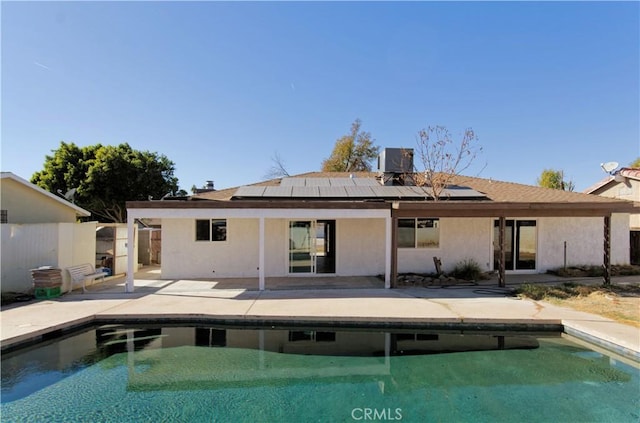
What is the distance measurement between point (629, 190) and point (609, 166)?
5.18 feet

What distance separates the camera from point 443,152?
14727 millimetres

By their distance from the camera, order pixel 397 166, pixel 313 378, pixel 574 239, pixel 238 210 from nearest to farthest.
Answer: pixel 313 378 < pixel 238 210 < pixel 574 239 < pixel 397 166

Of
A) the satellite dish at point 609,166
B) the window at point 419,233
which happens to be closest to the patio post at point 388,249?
the window at point 419,233

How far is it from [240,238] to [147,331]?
531 cm

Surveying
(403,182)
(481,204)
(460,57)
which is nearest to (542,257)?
(481,204)

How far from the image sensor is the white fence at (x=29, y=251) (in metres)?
9.05

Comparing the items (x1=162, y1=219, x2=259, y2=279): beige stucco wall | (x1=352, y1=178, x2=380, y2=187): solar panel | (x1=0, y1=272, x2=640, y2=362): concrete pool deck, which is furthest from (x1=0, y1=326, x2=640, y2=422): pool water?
(x1=352, y1=178, x2=380, y2=187): solar panel

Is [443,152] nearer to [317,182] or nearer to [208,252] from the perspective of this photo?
[317,182]

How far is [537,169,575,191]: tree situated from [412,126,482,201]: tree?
30149mm

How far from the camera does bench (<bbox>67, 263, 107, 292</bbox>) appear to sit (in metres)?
9.64

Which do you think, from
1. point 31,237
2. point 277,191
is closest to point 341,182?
point 277,191

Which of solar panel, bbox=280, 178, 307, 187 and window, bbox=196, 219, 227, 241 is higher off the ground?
solar panel, bbox=280, 178, 307, 187

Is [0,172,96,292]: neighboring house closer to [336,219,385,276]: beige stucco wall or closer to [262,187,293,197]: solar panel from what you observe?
[262,187,293,197]: solar panel

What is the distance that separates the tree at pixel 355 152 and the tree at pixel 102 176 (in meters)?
15.6
